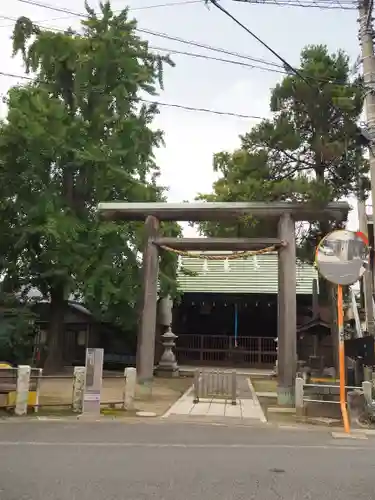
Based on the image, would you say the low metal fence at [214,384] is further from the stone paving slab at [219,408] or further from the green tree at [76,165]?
the green tree at [76,165]

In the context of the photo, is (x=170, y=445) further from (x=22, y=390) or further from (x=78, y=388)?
(x=22, y=390)

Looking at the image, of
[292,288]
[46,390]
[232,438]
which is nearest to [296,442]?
[232,438]

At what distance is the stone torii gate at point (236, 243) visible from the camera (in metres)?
14.4

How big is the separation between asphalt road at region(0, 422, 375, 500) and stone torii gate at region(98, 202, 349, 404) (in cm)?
435

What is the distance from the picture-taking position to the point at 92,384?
11.4 m

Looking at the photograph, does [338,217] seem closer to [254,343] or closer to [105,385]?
[105,385]

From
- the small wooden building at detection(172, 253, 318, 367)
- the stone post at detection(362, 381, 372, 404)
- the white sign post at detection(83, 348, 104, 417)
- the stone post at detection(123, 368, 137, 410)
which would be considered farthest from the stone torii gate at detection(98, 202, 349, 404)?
the small wooden building at detection(172, 253, 318, 367)

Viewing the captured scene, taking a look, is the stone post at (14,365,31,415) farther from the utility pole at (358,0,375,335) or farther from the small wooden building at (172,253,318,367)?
the small wooden building at (172,253,318,367)

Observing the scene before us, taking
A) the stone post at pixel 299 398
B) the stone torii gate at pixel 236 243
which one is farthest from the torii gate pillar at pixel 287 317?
the stone post at pixel 299 398

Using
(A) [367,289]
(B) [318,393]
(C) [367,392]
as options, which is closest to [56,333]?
(A) [367,289]

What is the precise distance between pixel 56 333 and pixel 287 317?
12.2m

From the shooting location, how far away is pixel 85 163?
21.6 metres

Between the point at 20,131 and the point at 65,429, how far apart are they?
14476 mm

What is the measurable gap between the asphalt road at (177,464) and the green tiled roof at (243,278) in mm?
17075
